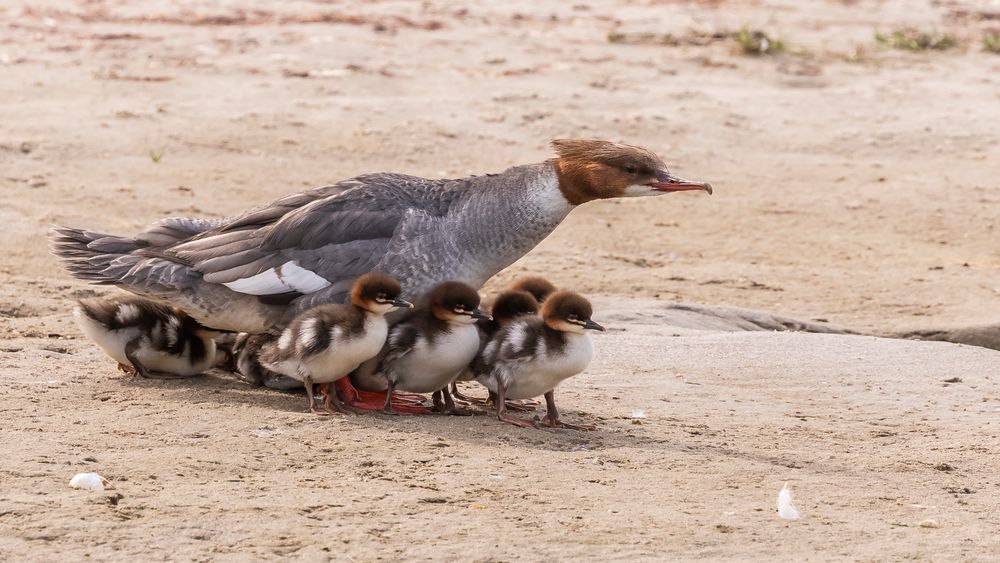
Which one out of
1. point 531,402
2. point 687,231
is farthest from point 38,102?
point 531,402

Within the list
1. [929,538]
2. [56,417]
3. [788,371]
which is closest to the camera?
[929,538]

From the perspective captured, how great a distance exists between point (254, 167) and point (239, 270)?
4558 mm

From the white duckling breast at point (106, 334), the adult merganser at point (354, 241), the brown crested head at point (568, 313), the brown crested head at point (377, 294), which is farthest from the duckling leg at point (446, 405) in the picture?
the white duckling breast at point (106, 334)

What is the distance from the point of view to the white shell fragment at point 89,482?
504cm

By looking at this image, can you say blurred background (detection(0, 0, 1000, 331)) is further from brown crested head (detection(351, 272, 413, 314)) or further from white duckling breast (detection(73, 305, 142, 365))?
brown crested head (detection(351, 272, 413, 314))

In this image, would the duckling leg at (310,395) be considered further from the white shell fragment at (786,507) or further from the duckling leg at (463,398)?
the white shell fragment at (786,507)

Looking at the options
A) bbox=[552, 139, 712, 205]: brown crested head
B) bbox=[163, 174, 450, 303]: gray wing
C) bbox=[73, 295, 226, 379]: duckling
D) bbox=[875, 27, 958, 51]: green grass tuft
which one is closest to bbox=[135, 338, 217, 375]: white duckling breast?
bbox=[73, 295, 226, 379]: duckling

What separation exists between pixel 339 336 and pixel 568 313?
1.01 m

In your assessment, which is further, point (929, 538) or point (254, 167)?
point (254, 167)

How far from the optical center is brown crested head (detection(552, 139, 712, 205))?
7.02m

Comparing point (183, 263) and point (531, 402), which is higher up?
point (183, 263)

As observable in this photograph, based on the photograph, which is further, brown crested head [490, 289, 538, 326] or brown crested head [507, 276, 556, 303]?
brown crested head [507, 276, 556, 303]

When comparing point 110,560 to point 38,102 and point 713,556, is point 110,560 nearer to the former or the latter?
point 713,556

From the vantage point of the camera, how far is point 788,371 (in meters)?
7.44
